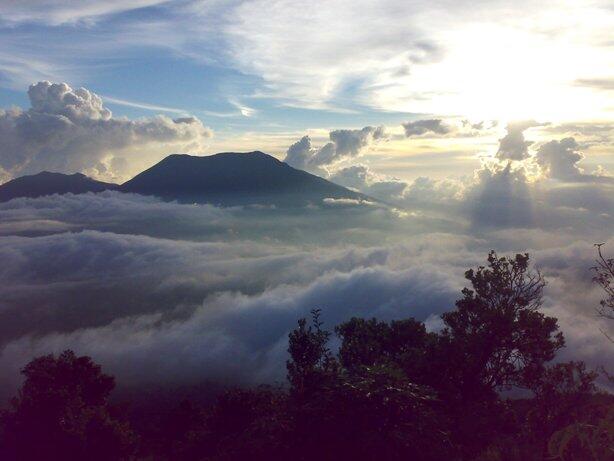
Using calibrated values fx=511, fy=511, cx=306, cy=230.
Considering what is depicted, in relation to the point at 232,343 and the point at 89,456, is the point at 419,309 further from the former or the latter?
the point at 89,456

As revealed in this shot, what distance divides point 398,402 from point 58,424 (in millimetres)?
22082

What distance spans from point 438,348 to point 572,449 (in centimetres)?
1578

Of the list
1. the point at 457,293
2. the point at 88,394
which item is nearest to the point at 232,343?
the point at 457,293

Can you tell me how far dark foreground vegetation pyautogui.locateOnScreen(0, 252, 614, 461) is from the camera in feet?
49.6

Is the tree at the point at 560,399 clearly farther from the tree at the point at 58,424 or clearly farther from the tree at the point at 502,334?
the tree at the point at 58,424

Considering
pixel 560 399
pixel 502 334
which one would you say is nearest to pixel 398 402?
pixel 560 399

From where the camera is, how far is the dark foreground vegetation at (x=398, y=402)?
15.1 m

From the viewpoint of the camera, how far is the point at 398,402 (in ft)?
51.2

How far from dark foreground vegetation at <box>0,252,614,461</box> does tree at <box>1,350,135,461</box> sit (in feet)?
0.23

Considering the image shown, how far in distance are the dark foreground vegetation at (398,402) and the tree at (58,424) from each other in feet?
0.23

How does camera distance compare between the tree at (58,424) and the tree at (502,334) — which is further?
the tree at (502,334)

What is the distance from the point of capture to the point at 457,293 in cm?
17262

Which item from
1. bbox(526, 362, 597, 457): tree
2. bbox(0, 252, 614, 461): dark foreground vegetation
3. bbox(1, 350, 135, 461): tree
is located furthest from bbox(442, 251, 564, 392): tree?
bbox(1, 350, 135, 461): tree

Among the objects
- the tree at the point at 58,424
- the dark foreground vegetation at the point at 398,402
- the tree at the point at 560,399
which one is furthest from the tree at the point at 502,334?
the tree at the point at 58,424
